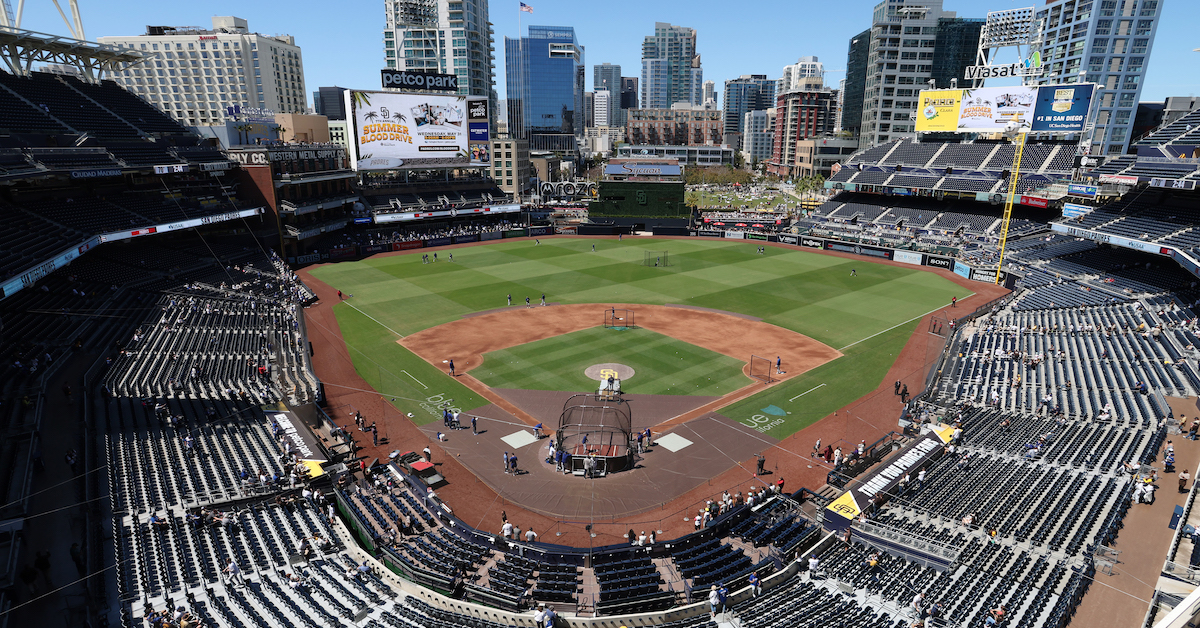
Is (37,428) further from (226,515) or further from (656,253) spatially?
(656,253)

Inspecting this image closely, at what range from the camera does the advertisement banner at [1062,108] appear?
67944 millimetres

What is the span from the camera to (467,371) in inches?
1495

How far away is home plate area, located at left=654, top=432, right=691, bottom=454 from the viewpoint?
28.8 metres

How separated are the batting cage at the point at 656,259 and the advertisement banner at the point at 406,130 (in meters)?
31.5

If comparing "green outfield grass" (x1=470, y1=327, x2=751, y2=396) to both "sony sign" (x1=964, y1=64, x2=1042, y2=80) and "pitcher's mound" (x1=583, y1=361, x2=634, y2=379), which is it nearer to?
"pitcher's mound" (x1=583, y1=361, x2=634, y2=379)

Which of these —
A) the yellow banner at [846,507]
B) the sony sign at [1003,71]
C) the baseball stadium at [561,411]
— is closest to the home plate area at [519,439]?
the baseball stadium at [561,411]

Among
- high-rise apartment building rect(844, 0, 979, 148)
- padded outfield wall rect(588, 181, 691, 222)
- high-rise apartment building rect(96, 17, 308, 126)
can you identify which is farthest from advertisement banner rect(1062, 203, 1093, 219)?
high-rise apartment building rect(96, 17, 308, 126)

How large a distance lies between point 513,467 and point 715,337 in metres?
22.6

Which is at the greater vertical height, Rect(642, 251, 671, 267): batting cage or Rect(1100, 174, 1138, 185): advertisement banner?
Rect(1100, 174, 1138, 185): advertisement banner

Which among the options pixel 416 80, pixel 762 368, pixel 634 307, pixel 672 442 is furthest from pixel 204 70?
pixel 672 442

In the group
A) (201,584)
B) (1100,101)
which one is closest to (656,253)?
(201,584)

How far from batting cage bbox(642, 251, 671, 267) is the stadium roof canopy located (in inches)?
2222

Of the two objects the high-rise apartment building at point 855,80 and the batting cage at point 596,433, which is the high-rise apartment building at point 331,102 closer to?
the high-rise apartment building at point 855,80

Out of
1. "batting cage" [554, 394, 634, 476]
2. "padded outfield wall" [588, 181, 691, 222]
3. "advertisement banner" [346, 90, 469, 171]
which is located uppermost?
"advertisement banner" [346, 90, 469, 171]
